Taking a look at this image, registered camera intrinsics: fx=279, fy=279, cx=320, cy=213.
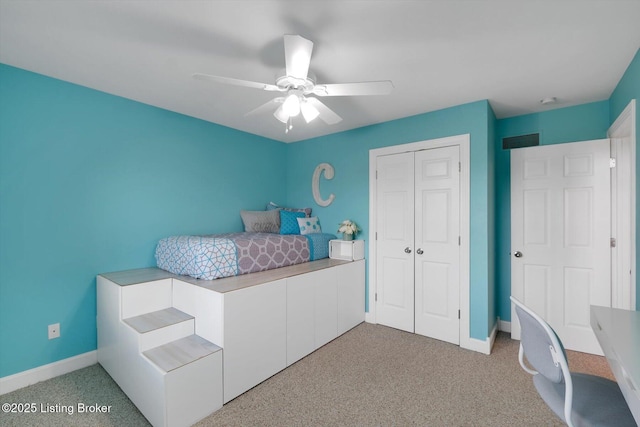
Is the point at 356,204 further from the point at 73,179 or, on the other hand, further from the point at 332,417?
the point at 73,179

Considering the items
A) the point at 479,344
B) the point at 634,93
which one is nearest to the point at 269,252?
the point at 479,344

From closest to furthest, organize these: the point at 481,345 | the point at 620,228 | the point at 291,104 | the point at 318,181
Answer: the point at 291,104, the point at 620,228, the point at 481,345, the point at 318,181

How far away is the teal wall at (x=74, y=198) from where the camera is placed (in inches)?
82.6

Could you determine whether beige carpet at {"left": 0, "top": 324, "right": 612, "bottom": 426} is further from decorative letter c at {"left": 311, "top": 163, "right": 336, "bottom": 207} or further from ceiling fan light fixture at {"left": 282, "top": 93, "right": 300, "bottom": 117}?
ceiling fan light fixture at {"left": 282, "top": 93, "right": 300, "bottom": 117}

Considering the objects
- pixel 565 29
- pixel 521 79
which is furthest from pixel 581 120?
pixel 565 29

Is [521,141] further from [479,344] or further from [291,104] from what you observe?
[291,104]

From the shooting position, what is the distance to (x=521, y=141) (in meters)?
3.10

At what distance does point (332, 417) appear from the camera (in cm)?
184

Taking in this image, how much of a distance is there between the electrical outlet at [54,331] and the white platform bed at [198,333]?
26cm

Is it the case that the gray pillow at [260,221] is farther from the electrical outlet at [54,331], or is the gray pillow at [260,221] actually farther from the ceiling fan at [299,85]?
the electrical outlet at [54,331]

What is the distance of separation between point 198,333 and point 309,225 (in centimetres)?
188

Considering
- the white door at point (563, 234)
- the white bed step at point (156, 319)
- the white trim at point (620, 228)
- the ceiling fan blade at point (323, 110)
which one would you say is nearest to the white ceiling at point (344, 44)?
the ceiling fan blade at point (323, 110)

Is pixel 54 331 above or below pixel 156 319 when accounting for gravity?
below

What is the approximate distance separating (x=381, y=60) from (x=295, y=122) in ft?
5.21
